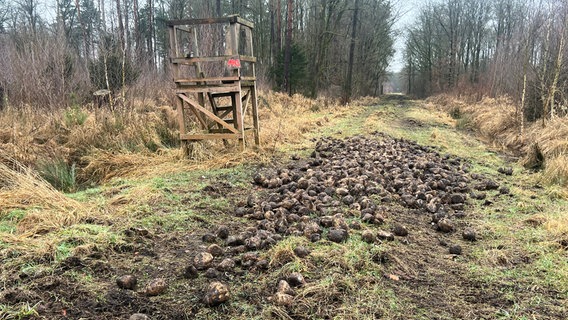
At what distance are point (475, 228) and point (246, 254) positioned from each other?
231cm

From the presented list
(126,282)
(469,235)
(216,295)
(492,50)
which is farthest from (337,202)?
(492,50)

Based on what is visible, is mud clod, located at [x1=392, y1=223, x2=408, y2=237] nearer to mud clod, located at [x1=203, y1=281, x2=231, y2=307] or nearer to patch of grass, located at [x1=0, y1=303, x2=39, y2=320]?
mud clod, located at [x1=203, y1=281, x2=231, y2=307]

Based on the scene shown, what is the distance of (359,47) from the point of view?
34156mm

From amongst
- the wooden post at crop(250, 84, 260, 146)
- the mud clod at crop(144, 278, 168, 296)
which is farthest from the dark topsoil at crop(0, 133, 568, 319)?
the wooden post at crop(250, 84, 260, 146)

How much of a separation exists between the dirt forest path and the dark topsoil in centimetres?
1

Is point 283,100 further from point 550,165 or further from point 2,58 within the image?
point 550,165

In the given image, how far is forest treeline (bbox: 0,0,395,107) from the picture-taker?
28.9 feet

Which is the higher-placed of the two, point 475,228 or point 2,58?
point 2,58

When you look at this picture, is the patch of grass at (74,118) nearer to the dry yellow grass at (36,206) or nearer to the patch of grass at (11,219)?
the dry yellow grass at (36,206)

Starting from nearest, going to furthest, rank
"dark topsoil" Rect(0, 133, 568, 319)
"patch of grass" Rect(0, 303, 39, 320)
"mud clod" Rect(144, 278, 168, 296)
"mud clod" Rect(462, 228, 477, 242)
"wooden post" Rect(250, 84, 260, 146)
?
"patch of grass" Rect(0, 303, 39, 320) < "dark topsoil" Rect(0, 133, 568, 319) < "mud clod" Rect(144, 278, 168, 296) < "mud clod" Rect(462, 228, 477, 242) < "wooden post" Rect(250, 84, 260, 146)

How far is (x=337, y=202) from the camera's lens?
14.0 feet

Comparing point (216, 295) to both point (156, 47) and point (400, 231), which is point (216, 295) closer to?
point (400, 231)

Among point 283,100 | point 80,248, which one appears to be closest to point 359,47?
point 283,100

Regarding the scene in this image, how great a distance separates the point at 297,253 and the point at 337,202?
4.78ft
